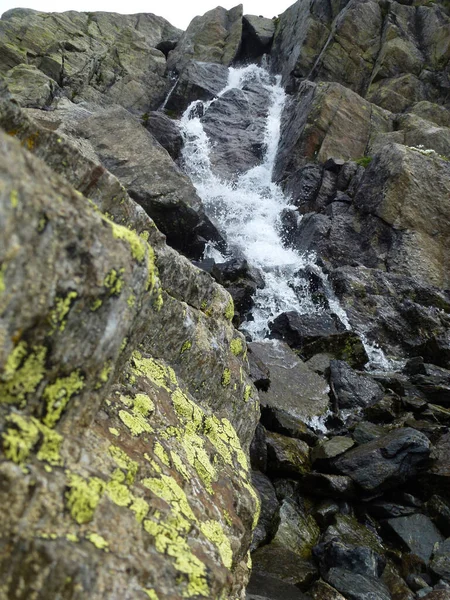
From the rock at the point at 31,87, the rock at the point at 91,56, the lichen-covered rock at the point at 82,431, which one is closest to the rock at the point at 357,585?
the lichen-covered rock at the point at 82,431

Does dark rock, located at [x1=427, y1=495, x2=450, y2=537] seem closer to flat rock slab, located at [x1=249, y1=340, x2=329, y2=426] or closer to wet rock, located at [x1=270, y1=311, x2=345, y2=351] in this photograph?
flat rock slab, located at [x1=249, y1=340, x2=329, y2=426]

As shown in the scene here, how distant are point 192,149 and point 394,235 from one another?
2136 cm

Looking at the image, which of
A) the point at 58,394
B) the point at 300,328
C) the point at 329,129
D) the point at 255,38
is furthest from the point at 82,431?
the point at 255,38

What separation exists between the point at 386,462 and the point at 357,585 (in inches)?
164

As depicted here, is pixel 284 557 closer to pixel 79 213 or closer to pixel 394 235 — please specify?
pixel 79 213

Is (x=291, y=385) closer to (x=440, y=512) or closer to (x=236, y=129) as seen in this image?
(x=440, y=512)

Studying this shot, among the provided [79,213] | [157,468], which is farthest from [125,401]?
[79,213]

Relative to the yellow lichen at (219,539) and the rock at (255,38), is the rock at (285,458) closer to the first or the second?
A: the yellow lichen at (219,539)

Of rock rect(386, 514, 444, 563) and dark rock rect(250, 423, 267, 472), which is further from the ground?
rock rect(386, 514, 444, 563)

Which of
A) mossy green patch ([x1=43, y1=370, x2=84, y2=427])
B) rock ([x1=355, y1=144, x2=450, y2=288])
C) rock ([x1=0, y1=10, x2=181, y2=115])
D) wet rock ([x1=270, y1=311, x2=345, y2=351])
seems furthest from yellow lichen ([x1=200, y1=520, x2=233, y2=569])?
rock ([x1=0, y1=10, x2=181, y2=115])

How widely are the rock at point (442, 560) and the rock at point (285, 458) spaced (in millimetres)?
3576

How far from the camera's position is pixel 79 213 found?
3.65 m

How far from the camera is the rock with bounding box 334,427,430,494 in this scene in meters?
12.0

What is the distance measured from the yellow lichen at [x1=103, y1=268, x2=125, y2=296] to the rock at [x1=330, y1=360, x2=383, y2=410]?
1477 centimetres
